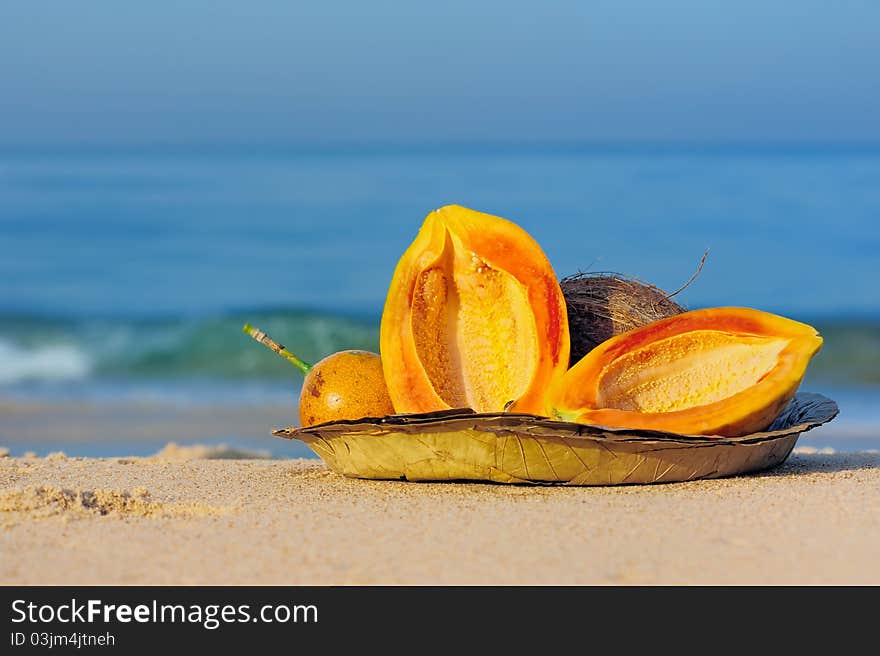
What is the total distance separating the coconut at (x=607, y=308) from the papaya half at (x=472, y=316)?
6.6 inches

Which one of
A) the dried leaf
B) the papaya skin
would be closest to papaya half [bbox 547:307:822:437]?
the dried leaf

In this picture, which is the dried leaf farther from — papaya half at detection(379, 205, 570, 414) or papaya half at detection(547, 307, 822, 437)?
papaya half at detection(379, 205, 570, 414)

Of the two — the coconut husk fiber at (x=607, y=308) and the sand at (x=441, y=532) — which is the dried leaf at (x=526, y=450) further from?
the coconut husk fiber at (x=607, y=308)

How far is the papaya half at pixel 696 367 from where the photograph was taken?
11.4 feet

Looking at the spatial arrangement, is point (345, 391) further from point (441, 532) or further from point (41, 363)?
point (41, 363)

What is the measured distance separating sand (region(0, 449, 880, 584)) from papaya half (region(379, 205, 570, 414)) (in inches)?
15.6

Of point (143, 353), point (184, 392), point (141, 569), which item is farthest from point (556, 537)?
point (143, 353)

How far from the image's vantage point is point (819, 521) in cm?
298

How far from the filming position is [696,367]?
3615 millimetres

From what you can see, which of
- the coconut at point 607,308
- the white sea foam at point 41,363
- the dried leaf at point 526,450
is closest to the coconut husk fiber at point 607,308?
the coconut at point 607,308

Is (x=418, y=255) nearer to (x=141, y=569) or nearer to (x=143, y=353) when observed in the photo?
(x=141, y=569)

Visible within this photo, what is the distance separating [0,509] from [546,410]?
1.62 m

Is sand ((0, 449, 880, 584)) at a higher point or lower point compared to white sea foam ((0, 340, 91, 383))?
lower

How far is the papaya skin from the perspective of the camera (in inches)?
146
